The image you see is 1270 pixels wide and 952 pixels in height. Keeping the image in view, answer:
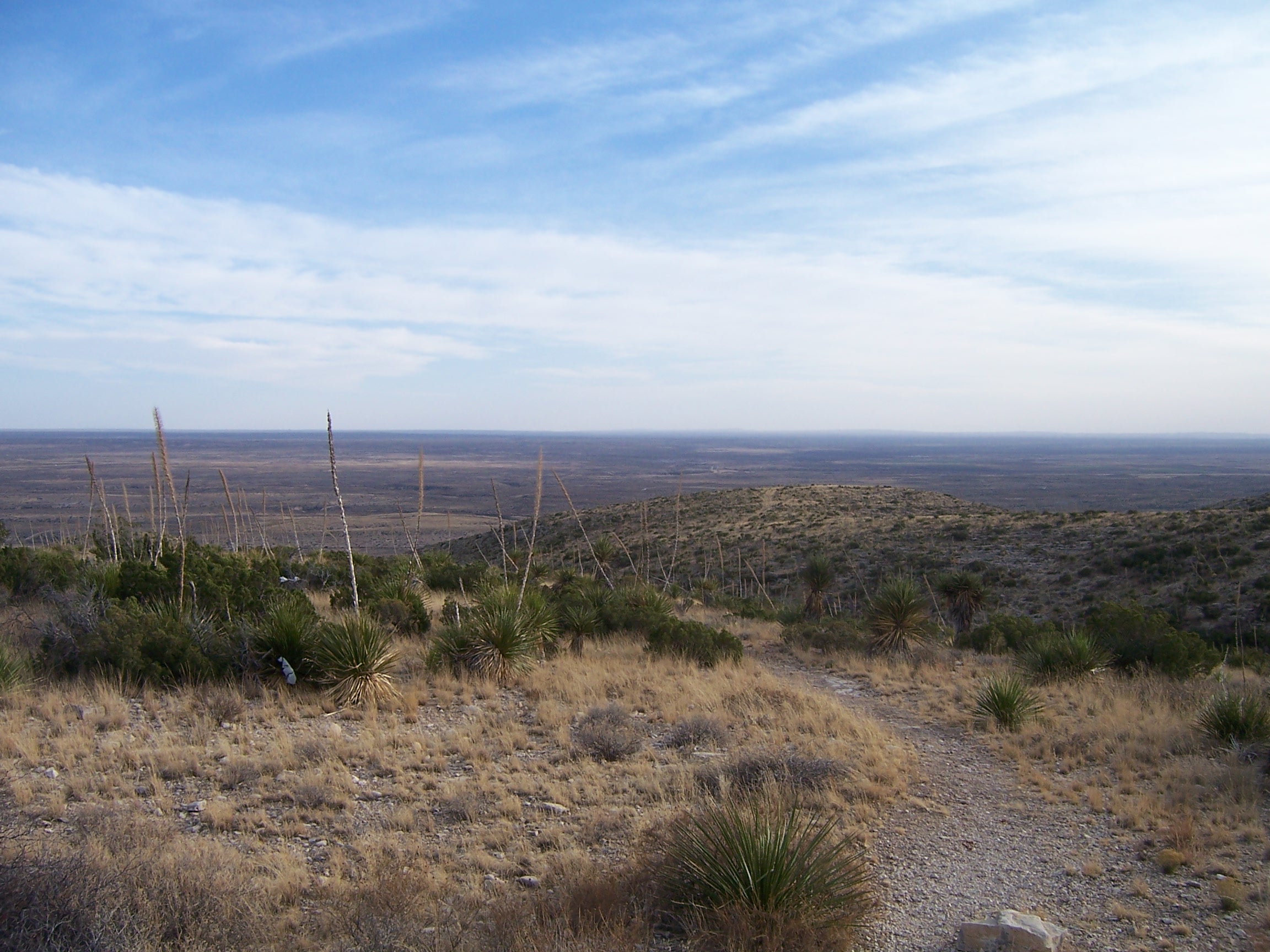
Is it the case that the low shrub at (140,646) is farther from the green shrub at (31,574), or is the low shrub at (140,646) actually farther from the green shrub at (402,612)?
the green shrub at (31,574)

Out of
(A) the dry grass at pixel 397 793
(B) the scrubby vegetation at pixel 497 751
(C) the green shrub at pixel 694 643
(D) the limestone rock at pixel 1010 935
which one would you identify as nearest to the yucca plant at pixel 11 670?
(B) the scrubby vegetation at pixel 497 751

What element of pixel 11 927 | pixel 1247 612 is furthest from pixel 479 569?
pixel 1247 612

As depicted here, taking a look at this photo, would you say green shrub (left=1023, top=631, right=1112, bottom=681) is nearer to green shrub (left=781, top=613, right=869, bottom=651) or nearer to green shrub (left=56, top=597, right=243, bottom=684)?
green shrub (left=781, top=613, right=869, bottom=651)

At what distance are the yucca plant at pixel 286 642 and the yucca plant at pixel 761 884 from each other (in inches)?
245

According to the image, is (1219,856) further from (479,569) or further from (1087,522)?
(1087,522)

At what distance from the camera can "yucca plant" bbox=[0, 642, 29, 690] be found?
27.1ft

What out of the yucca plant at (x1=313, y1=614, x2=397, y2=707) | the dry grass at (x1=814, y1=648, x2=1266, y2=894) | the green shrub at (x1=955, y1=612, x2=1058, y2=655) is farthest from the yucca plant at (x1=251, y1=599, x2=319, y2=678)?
the green shrub at (x1=955, y1=612, x2=1058, y2=655)

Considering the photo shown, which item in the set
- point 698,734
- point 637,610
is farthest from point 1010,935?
point 637,610

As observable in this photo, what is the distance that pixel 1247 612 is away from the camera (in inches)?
801

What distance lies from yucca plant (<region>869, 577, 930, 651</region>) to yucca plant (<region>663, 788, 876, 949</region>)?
32.8ft

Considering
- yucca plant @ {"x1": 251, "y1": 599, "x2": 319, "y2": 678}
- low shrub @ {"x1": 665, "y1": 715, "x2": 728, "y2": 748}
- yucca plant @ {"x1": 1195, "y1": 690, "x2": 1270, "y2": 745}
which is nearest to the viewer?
yucca plant @ {"x1": 1195, "y1": 690, "x2": 1270, "y2": 745}

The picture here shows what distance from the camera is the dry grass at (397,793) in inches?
168

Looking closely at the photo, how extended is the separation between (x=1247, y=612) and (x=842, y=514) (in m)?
22.2

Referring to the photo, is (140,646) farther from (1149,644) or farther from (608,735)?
(1149,644)
